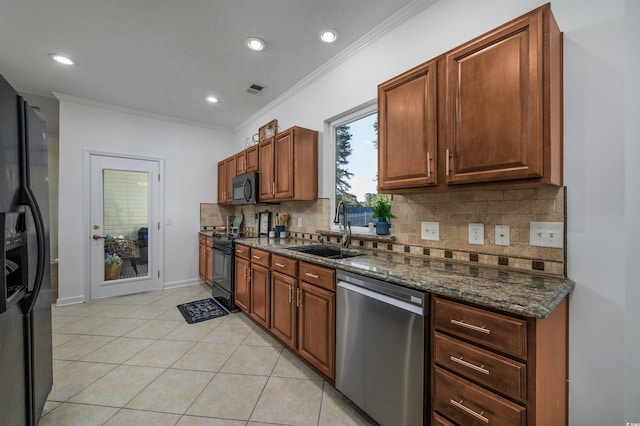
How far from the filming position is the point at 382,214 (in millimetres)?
2141

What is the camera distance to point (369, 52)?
2.36 m

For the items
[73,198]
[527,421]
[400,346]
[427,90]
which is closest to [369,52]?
[427,90]

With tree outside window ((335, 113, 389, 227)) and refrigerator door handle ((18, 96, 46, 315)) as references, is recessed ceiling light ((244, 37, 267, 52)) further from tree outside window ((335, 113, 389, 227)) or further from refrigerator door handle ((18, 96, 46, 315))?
refrigerator door handle ((18, 96, 46, 315))

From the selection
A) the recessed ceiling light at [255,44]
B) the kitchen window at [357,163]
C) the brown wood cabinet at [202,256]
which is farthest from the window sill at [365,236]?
the brown wood cabinet at [202,256]

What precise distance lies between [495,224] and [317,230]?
1.73m

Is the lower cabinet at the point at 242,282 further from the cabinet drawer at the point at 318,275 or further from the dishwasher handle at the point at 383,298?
the dishwasher handle at the point at 383,298

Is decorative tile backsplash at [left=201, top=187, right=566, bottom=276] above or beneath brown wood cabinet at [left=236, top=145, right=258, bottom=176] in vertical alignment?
beneath

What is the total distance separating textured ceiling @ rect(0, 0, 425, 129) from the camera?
1990 mm

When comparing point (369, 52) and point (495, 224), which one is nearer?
point (495, 224)

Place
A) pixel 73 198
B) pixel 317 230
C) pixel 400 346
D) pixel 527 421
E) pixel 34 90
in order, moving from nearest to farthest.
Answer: pixel 527 421 < pixel 400 346 < pixel 317 230 < pixel 34 90 < pixel 73 198

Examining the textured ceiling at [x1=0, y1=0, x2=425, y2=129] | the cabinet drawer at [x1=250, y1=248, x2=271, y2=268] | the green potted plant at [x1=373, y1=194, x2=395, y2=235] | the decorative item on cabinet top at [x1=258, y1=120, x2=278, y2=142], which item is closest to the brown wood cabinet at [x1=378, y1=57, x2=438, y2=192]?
the green potted plant at [x1=373, y1=194, x2=395, y2=235]

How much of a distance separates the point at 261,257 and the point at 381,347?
1521 mm

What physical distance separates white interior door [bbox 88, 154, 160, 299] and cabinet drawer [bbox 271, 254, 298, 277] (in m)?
2.84

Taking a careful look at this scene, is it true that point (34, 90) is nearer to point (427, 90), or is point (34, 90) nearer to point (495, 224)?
point (427, 90)
